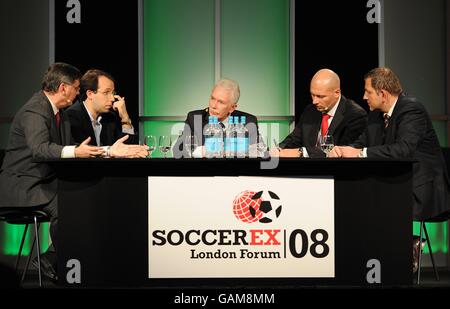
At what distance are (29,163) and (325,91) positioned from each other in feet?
7.28

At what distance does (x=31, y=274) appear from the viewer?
621 cm

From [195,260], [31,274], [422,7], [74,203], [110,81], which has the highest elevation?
[422,7]

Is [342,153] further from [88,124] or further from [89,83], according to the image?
[89,83]

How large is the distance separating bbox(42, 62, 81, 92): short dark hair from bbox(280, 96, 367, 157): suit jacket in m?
1.75

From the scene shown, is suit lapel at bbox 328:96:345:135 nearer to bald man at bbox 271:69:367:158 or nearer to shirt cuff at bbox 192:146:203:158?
bald man at bbox 271:69:367:158

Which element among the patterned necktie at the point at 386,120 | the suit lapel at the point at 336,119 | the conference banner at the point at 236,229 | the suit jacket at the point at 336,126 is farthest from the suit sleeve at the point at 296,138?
the conference banner at the point at 236,229

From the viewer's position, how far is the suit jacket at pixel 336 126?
5.79 m

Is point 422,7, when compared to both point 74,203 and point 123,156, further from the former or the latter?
point 74,203

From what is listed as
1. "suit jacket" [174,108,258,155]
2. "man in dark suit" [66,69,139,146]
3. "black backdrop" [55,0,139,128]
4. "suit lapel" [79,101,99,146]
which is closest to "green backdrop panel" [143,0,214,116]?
"black backdrop" [55,0,139,128]

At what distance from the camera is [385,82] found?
5.41m

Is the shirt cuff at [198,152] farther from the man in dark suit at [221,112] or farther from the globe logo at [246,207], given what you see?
the man in dark suit at [221,112]

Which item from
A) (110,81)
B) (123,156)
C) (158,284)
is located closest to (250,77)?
(110,81)
